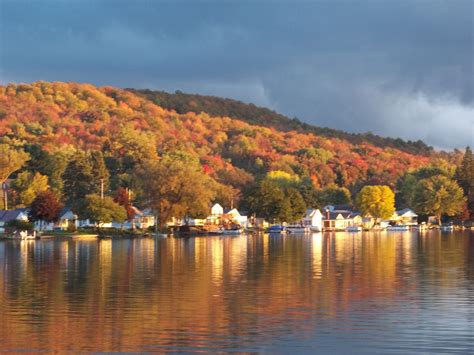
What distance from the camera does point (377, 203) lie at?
177125 millimetres

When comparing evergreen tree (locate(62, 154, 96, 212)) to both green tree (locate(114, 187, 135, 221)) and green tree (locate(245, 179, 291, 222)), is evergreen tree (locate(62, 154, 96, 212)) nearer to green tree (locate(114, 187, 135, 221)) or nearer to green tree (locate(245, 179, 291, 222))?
green tree (locate(114, 187, 135, 221))

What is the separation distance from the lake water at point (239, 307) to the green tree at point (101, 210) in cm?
5619

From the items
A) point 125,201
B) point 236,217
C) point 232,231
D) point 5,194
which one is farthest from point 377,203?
point 5,194

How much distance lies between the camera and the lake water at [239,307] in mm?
25609

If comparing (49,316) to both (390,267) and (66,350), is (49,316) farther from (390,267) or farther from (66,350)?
(390,267)

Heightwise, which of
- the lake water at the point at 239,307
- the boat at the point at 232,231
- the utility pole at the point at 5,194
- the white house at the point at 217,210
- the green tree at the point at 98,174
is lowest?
the lake water at the point at 239,307

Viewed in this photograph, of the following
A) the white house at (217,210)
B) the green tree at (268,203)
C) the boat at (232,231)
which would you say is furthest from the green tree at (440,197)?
the boat at (232,231)

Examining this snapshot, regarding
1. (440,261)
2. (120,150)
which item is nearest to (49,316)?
(440,261)

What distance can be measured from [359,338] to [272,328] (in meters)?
3.16

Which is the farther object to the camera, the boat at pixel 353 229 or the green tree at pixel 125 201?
the boat at pixel 353 229

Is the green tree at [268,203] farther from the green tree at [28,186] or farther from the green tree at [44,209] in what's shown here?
the green tree at [44,209]

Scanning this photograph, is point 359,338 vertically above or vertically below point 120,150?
below

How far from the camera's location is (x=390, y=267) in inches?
2170

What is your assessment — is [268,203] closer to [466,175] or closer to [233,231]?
[233,231]
